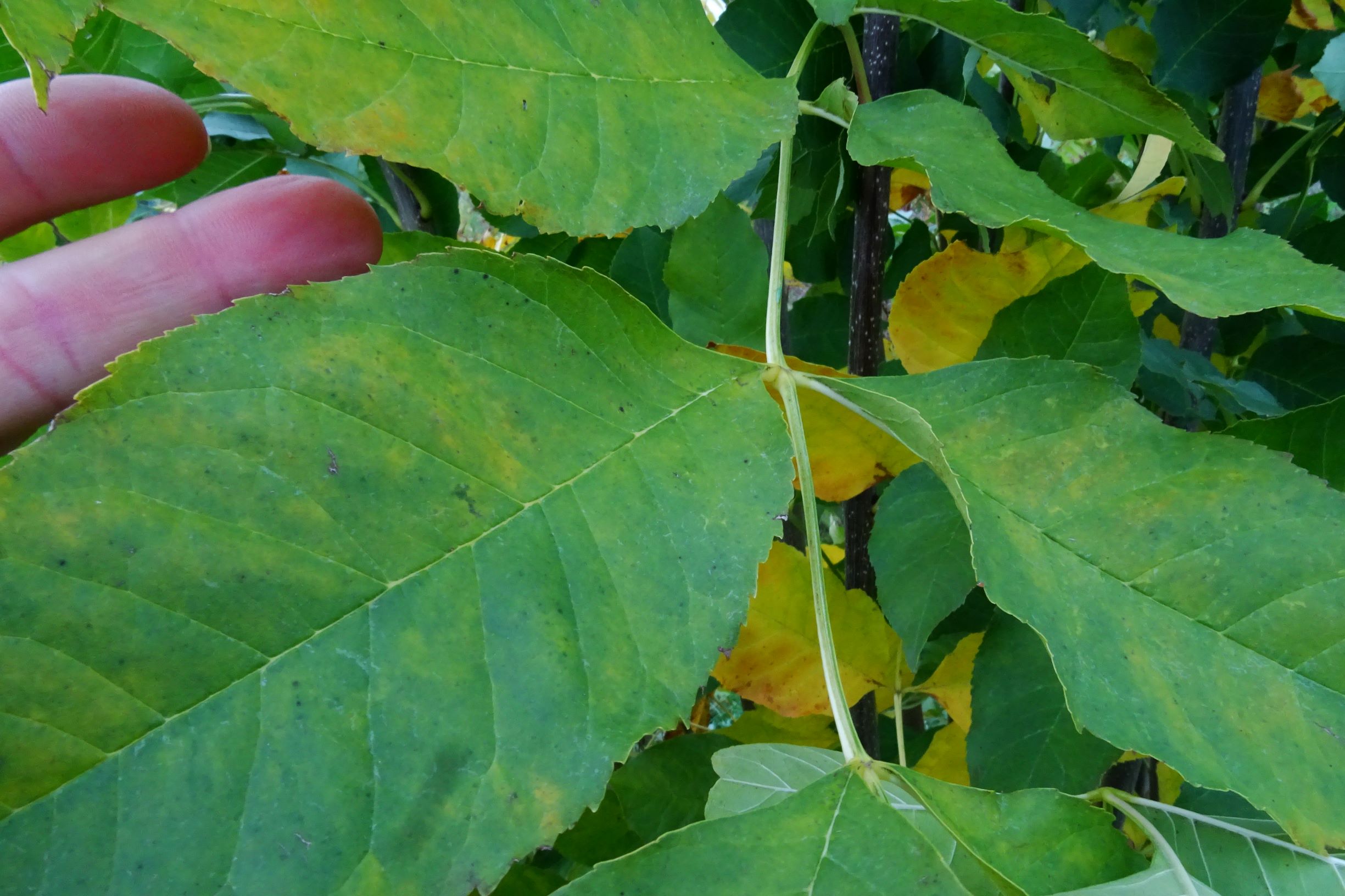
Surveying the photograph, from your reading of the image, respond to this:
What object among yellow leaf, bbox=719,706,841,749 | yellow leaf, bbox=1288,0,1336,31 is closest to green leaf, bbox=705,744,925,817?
yellow leaf, bbox=719,706,841,749

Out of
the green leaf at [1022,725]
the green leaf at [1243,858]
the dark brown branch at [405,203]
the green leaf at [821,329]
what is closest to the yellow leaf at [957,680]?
the green leaf at [1022,725]

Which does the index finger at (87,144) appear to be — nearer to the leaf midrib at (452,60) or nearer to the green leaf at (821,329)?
the leaf midrib at (452,60)

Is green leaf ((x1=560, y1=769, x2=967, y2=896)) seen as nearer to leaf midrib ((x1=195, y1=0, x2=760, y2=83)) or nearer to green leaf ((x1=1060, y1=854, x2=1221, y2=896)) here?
green leaf ((x1=1060, y1=854, x2=1221, y2=896))

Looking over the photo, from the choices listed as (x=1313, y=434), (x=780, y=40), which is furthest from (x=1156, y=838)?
(x=780, y=40)

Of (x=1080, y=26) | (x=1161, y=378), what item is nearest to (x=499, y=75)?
(x=1080, y=26)

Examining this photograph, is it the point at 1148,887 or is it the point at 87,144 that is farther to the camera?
the point at 87,144

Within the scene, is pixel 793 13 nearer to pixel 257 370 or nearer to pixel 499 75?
pixel 499 75

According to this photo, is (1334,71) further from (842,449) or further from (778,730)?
(778,730)
